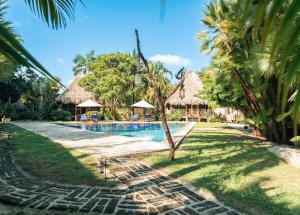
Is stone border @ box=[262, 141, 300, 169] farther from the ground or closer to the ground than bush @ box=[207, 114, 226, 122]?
closer to the ground

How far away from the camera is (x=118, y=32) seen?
7.84 metres

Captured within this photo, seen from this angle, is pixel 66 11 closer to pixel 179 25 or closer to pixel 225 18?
pixel 179 25

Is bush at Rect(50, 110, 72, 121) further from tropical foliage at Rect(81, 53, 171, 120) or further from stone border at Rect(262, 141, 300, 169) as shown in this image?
stone border at Rect(262, 141, 300, 169)

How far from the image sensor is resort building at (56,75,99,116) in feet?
114

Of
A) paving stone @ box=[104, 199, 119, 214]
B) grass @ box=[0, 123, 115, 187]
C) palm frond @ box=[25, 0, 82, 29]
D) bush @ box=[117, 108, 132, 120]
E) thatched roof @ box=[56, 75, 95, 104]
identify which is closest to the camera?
palm frond @ box=[25, 0, 82, 29]

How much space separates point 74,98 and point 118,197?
3158cm

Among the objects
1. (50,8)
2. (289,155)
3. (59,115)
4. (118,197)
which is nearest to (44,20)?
(50,8)

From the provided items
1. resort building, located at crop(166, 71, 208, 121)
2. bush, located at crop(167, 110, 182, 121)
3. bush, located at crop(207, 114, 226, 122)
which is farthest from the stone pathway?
resort building, located at crop(166, 71, 208, 121)

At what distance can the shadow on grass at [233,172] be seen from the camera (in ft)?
16.3

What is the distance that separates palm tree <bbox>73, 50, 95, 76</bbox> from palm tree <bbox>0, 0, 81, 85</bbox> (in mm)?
54156

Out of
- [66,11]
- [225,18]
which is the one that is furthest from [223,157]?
[66,11]

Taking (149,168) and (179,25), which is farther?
(149,168)

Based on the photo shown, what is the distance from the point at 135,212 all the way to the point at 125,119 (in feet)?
99.0

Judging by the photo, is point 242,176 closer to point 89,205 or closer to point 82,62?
point 89,205
